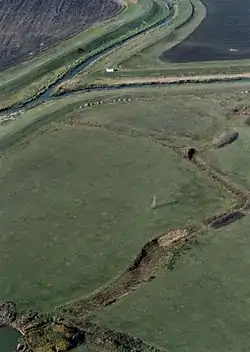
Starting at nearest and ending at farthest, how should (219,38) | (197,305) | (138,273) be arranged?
(197,305) < (138,273) < (219,38)

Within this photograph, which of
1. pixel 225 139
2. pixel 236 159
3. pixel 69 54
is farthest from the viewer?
pixel 69 54

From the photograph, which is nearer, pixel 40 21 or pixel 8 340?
pixel 8 340

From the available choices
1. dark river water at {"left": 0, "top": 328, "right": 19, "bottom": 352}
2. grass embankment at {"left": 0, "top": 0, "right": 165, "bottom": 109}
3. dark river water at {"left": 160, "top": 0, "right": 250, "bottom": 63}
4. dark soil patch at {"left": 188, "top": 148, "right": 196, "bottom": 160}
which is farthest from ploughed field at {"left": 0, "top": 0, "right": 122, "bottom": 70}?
dark river water at {"left": 0, "top": 328, "right": 19, "bottom": 352}

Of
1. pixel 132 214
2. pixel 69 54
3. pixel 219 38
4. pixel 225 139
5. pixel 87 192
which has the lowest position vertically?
pixel 132 214

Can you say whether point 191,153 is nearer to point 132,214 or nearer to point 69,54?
point 132,214

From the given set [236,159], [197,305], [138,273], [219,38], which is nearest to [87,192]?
[138,273]

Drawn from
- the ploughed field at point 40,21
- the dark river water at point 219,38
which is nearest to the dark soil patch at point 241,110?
the dark river water at point 219,38

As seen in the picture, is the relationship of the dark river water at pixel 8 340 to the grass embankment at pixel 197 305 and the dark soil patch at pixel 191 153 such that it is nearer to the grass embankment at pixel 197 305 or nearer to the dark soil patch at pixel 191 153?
the grass embankment at pixel 197 305
